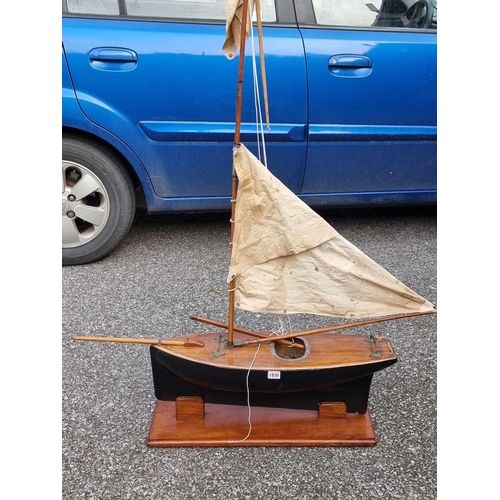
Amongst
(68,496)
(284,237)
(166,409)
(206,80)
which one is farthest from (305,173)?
(68,496)

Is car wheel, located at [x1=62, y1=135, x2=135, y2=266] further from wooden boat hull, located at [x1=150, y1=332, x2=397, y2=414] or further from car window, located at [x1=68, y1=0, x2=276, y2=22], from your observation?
wooden boat hull, located at [x1=150, y1=332, x2=397, y2=414]

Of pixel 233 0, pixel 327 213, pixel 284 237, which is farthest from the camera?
pixel 327 213

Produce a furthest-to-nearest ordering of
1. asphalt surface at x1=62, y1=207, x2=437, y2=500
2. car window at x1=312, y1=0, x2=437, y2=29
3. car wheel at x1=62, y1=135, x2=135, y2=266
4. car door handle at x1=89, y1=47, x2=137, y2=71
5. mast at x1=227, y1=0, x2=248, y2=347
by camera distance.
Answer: car window at x1=312, y1=0, x2=437, y2=29 < car wheel at x1=62, y1=135, x2=135, y2=266 < car door handle at x1=89, y1=47, x2=137, y2=71 < asphalt surface at x1=62, y1=207, x2=437, y2=500 < mast at x1=227, y1=0, x2=248, y2=347

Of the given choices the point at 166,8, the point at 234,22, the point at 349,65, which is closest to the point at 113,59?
the point at 166,8

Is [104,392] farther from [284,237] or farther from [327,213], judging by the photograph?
[327,213]

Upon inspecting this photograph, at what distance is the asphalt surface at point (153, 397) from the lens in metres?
2.08

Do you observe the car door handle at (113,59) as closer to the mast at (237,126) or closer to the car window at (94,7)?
the car window at (94,7)

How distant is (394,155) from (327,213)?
948 millimetres

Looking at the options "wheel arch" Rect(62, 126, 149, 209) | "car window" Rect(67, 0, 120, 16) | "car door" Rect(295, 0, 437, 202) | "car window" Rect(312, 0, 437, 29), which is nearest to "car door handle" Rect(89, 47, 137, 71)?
"car window" Rect(67, 0, 120, 16)

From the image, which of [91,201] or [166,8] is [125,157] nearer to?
[91,201]

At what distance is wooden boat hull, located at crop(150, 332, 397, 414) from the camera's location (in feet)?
7.23

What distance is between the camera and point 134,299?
3.37 metres

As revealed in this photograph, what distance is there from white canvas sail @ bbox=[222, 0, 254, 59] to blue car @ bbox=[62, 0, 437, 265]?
53.9 inches

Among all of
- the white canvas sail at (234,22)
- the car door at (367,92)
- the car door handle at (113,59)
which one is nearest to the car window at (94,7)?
the car door handle at (113,59)
